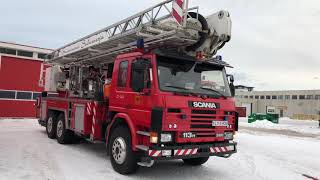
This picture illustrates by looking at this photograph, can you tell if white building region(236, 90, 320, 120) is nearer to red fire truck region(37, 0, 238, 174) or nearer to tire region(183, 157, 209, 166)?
tire region(183, 157, 209, 166)

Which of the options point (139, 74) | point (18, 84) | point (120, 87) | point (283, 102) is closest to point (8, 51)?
point (18, 84)

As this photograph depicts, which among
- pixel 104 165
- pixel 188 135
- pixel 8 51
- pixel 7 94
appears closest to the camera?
pixel 188 135

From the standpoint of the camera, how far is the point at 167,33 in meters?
7.90

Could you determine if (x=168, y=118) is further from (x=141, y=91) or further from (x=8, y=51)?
(x=8, y=51)

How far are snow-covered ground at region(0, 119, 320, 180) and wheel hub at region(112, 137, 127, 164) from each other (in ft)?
1.05

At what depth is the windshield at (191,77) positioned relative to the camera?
25.4ft

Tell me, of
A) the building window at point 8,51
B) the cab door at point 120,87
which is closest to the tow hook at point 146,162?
the cab door at point 120,87

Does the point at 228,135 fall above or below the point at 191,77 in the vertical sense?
below

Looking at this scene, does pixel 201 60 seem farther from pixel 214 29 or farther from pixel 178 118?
pixel 178 118

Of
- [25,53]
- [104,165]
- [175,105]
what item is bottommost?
[104,165]

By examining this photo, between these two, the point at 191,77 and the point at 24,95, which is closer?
the point at 191,77

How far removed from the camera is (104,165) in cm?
902

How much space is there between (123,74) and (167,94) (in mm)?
1583

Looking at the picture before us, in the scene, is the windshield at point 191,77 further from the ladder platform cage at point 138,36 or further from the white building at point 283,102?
the white building at point 283,102
